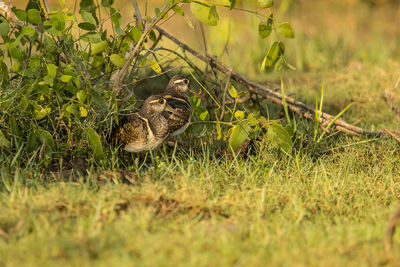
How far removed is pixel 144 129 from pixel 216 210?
3.34ft

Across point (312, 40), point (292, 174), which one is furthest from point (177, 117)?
point (312, 40)

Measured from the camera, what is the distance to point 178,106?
4324 millimetres

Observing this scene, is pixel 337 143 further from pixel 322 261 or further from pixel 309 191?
pixel 322 261

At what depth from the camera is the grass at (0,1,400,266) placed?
8.50ft

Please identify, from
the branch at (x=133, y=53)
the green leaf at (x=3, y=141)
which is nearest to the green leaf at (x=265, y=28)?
the branch at (x=133, y=53)

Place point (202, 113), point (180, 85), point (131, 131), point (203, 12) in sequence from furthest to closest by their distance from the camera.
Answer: point (180, 85) → point (202, 113) → point (131, 131) → point (203, 12)

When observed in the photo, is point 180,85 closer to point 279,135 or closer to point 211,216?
point 279,135

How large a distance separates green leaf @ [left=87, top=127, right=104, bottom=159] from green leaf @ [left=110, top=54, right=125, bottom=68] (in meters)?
0.49

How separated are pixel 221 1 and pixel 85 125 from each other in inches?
52.1

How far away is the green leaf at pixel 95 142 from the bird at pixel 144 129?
0.21m

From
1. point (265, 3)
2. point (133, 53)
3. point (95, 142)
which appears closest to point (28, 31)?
point (133, 53)

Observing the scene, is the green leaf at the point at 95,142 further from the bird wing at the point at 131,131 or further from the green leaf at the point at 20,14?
the green leaf at the point at 20,14

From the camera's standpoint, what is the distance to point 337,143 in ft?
15.0

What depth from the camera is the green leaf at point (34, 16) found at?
3.77m
